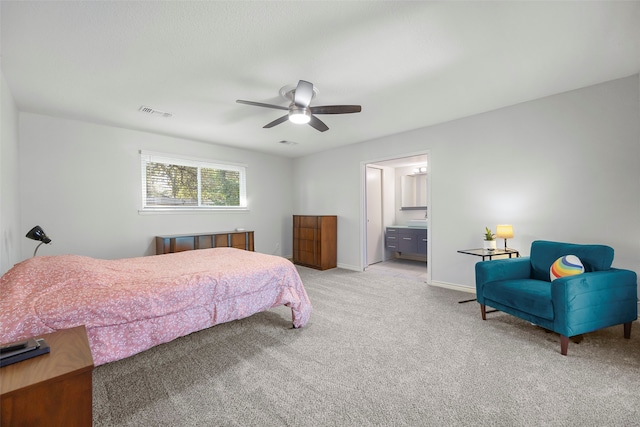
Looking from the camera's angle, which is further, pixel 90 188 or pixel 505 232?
pixel 90 188

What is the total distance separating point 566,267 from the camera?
95.0 inches

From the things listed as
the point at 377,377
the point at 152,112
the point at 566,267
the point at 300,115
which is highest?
the point at 152,112

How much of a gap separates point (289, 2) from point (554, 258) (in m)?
3.34

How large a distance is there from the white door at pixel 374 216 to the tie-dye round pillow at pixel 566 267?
3.29 meters

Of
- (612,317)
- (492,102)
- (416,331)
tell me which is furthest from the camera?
(492,102)

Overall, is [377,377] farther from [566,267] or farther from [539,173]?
[539,173]

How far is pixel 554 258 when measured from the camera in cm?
269

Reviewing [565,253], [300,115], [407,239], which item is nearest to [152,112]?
[300,115]

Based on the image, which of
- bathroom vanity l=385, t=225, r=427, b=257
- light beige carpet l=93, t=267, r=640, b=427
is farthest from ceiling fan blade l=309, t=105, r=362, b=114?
bathroom vanity l=385, t=225, r=427, b=257

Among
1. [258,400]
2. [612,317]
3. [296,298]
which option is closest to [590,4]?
[612,317]

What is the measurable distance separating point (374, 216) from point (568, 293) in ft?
13.2

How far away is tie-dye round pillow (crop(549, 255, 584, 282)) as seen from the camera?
7.75ft

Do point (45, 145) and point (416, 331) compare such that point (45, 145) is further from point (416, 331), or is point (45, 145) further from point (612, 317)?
point (612, 317)

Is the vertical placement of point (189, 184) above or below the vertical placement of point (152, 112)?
below
